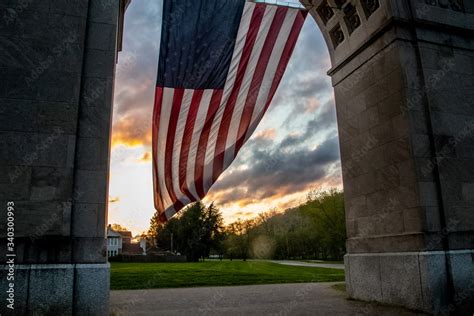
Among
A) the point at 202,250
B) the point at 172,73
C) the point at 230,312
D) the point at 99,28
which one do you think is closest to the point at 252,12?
the point at 172,73

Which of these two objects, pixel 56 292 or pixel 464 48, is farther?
pixel 464 48

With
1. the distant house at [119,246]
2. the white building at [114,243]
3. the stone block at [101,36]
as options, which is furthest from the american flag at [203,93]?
the white building at [114,243]

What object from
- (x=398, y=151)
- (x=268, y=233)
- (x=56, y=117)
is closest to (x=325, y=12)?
(x=398, y=151)

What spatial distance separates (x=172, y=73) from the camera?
8961 mm

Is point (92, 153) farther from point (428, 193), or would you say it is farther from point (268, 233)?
point (268, 233)

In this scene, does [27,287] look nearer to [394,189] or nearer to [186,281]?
[394,189]

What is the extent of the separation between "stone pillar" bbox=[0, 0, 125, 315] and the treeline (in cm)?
5136

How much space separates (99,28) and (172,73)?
6.16ft

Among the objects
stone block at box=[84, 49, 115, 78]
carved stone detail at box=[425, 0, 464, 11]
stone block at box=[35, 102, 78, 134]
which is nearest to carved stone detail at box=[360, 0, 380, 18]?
carved stone detail at box=[425, 0, 464, 11]

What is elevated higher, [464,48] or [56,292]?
[464,48]

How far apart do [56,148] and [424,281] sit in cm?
869

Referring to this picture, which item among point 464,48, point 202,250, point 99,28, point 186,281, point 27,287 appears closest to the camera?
point 27,287

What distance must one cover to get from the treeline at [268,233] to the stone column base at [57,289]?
51425 mm

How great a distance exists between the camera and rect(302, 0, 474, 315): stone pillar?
359 inches
